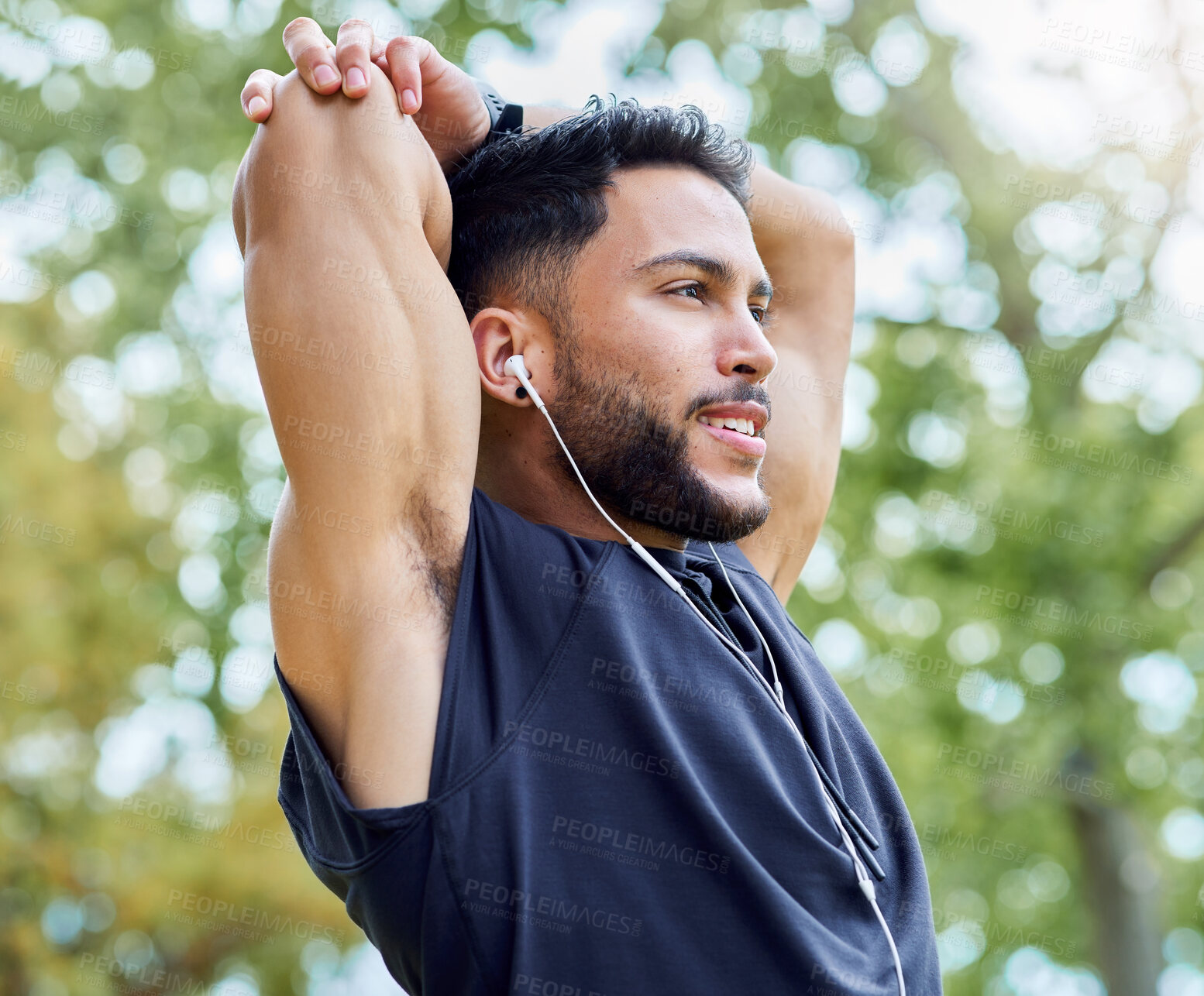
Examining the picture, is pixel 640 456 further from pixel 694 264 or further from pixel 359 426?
pixel 359 426

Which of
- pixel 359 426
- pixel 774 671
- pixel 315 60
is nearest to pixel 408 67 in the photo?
pixel 315 60

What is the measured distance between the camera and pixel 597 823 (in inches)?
59.4

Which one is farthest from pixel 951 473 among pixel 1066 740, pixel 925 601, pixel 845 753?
pixel 845 753

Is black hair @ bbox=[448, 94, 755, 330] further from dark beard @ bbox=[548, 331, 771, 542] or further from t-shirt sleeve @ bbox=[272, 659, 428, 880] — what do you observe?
t-shirt sleeve @ bbox=[272, 659, 428, 880]

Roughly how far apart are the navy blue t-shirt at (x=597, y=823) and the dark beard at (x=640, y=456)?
0.43 feet

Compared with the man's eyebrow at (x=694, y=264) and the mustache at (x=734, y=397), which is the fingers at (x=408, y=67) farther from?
the mustache at (x=734, y=397)

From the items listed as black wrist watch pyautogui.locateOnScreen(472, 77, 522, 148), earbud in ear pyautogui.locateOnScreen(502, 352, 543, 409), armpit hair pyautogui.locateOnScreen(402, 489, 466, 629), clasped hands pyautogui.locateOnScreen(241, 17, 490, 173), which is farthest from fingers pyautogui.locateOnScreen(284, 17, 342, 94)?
armpit hair pyautogui.locateOnScreen(402, 489, 466, 629)

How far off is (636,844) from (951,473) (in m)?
6.29

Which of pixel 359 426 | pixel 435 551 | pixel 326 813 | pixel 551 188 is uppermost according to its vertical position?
pixel 551 188

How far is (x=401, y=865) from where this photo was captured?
4.78 feet

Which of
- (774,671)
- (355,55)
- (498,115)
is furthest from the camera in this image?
(498,115)

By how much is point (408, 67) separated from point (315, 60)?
155mm

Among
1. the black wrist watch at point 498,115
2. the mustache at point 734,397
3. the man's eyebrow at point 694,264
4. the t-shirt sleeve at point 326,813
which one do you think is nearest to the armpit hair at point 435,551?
the t-shirt sleeve at point 326,813

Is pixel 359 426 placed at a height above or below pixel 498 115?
below
